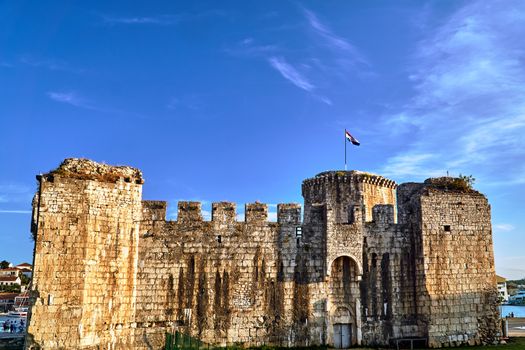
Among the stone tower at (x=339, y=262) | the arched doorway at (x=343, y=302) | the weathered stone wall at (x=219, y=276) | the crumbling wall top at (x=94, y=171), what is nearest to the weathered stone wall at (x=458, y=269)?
the stone tower at (x=339, y=262)

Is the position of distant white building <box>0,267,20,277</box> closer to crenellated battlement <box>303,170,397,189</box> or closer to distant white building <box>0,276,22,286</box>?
distant white building <box>0,276,22,286</box>

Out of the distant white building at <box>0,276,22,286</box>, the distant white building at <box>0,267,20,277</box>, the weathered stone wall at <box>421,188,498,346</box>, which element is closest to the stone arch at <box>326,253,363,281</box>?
the weathered stone wall at <box>421,188,498,346</box>

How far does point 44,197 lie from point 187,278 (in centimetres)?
731

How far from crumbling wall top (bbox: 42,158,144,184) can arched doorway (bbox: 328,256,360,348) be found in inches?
414

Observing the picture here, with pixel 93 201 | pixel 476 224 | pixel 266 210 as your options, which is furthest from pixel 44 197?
pixel 476 224

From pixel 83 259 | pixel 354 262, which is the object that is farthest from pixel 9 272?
pixel 354 262

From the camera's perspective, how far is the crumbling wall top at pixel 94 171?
20.0m

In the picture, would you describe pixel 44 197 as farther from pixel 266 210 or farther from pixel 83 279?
pixel 266 210

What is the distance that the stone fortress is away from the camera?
811 inches

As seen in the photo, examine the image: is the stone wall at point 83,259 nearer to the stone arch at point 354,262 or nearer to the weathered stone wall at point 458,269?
the stone arch at point 354,262

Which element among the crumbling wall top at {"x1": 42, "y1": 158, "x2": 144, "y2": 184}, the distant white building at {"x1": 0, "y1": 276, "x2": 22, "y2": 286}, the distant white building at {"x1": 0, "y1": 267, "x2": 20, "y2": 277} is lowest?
the distant white building at {"x1": 0, "y1": 276, "x2": 22, "y2": 286}

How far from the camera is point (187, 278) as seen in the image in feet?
71.1

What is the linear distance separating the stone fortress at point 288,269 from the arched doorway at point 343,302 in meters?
0.05

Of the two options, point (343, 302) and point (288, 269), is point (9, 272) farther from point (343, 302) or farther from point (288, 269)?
point (343, 302)
